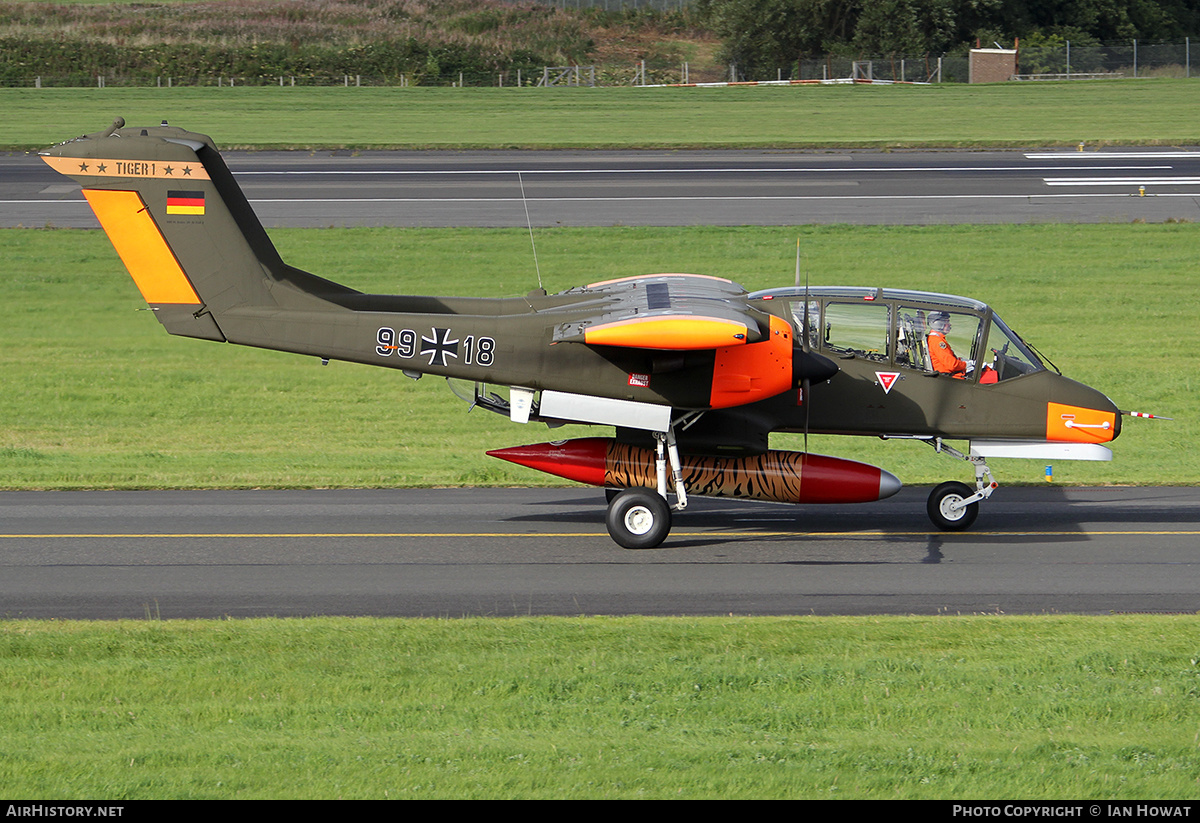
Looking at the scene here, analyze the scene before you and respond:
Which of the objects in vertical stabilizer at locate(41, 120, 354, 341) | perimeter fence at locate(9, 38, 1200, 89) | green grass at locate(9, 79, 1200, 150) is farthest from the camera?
perimeter fence at locate(9, 38, 1200, 89)

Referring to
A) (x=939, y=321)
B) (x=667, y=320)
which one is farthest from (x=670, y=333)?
(x=939, y=321)

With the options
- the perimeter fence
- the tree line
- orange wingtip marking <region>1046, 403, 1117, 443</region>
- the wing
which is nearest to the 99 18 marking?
the wing

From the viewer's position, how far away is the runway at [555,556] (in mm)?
12125

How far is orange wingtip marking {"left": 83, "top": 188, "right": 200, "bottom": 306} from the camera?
14523 millimetres

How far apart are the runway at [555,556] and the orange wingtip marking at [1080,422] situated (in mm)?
1237

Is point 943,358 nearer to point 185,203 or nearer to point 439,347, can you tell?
point 439,347

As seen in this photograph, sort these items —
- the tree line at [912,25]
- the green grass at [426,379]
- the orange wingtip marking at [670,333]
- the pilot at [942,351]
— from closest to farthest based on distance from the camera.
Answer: the orange wingtip marking at [670,333] → the pilot at [942,351] → the green grass at [426,379] → the tree line at [912,25]

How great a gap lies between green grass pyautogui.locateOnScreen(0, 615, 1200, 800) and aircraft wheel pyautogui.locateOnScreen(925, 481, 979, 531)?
3691 millimetres

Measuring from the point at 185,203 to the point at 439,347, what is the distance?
3.63m

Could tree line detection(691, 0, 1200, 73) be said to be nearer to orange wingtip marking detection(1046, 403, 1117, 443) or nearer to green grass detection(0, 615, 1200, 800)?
orange wingtip marking detection(1046, 403, 1117, 443)

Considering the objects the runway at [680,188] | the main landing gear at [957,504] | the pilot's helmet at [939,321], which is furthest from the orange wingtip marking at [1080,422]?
the runway at [680,188]

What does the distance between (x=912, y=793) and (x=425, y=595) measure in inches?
251

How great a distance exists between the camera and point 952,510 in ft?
48.8

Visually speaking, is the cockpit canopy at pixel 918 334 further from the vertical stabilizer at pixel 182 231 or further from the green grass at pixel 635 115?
the green grass at pixel 635 115
